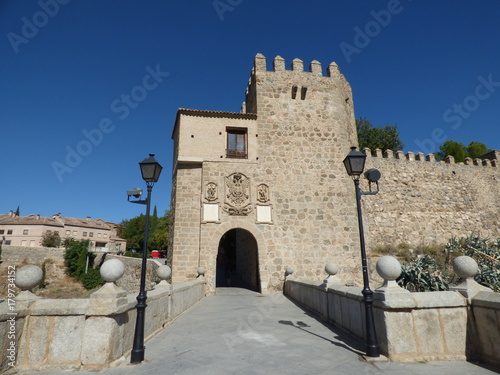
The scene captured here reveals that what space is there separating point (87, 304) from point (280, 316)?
4.49m

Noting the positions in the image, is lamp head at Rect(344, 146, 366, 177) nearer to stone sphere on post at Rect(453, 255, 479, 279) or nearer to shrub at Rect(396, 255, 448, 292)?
stone sphere on post at Rect(453, 255, 479, 279)

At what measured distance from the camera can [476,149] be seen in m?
32.0

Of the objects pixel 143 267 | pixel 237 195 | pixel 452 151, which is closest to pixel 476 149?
pixel 452 151

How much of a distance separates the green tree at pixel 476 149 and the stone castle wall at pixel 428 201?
48.7 ft

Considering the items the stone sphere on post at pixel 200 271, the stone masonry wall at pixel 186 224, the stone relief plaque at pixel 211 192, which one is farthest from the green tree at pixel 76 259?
the stone relief plaque at pixel 211 192

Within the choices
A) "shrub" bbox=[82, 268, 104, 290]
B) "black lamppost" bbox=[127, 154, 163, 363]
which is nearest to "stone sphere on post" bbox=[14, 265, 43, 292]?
"black lamppost" bbox=[127, 154, 163, 363]

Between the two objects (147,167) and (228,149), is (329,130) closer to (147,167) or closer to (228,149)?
(228,149)

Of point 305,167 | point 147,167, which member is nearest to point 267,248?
point 305,167

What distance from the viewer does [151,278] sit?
1836 centimetres

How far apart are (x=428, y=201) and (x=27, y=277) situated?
2052cm

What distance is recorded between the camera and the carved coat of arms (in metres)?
11.5

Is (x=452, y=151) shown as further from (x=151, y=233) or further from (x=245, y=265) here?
(x=151, y=233)

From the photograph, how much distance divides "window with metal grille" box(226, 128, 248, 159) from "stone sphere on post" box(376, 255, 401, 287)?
362 inches

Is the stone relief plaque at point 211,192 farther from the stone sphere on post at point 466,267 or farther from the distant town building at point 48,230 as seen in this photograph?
the distant town building at point 48,230
